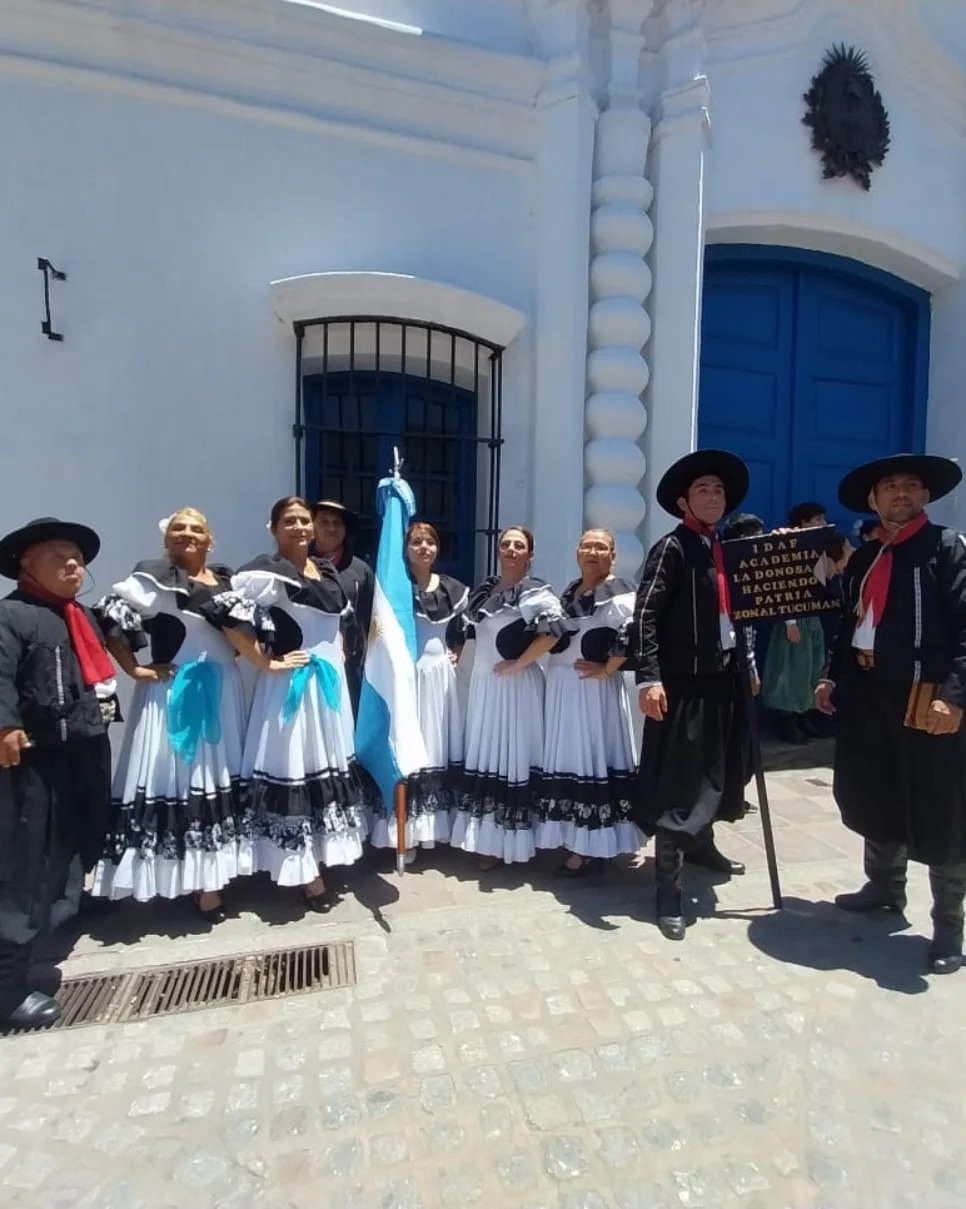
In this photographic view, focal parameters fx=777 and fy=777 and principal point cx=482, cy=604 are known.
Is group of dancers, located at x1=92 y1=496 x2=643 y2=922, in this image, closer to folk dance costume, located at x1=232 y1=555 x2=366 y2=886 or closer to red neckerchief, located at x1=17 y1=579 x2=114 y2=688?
folk dance costume, located at x1=232 y1=555 x2=366 y2=886

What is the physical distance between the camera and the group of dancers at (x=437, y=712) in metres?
2.82

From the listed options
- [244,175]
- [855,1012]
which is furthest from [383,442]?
[855,1012]

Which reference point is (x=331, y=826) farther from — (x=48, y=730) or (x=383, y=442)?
(x=383, y=442)

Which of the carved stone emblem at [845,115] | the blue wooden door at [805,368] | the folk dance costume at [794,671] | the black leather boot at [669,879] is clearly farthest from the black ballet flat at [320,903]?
the carved stone emblem at [845,115]

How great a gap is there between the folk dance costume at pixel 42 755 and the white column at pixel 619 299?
291 centimetres

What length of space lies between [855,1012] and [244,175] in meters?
4.73

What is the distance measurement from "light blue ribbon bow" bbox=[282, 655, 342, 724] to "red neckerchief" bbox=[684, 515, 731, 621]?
5.54 feet

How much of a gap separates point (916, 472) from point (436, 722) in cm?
238

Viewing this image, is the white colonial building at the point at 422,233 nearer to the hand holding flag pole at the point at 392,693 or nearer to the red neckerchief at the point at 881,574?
the hand holding flag pole at the point at 392,693

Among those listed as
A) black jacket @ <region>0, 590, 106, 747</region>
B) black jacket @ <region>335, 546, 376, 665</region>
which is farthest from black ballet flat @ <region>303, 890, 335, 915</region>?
black jacket @ <region>0, 590, 106, 747</region>

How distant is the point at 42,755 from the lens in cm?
276

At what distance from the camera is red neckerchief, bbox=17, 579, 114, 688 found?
284 cm

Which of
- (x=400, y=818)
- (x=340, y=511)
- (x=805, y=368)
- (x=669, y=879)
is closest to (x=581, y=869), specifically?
(x=669, y=879)

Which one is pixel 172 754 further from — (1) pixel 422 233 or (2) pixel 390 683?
(1) pixel 422 233
